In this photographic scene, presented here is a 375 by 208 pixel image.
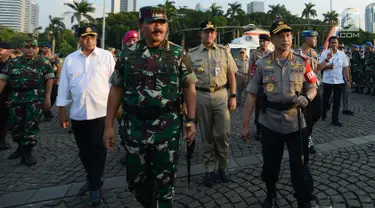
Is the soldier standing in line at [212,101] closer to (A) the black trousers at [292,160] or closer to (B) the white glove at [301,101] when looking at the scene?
(A) the black trousers at [292,160]

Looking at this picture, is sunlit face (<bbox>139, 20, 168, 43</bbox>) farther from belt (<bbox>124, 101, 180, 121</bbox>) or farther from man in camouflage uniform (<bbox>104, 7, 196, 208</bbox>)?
belt (<bbox>124, 101, 180, 121</bbox>)

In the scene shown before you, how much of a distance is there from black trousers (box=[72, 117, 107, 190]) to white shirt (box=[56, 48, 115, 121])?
99 millimetres

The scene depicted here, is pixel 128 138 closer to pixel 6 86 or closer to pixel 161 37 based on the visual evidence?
pixel 161 37

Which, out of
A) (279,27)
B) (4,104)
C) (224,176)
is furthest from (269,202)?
(4,104)

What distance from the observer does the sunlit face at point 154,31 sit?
232 centimetres

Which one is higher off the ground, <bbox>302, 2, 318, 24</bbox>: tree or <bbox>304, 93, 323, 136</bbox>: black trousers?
<bbox>302, 2, 318, 24</bbox>: tree

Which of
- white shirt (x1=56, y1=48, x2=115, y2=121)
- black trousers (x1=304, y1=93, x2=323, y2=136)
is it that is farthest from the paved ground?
white shirt (x1=56, y1=48, x2=115, y2=121)

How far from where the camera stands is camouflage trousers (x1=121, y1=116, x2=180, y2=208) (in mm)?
2324

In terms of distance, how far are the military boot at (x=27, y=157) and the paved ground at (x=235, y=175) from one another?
4.5 inches

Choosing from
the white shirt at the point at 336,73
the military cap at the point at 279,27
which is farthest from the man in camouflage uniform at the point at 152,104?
the white shirt at the point at 336,73

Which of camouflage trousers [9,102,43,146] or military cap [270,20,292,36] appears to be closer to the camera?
military cap [270,20,292,36]

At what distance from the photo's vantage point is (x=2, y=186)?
154 inches

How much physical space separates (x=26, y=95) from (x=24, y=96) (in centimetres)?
4

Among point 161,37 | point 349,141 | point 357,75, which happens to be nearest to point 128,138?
point 161,37
